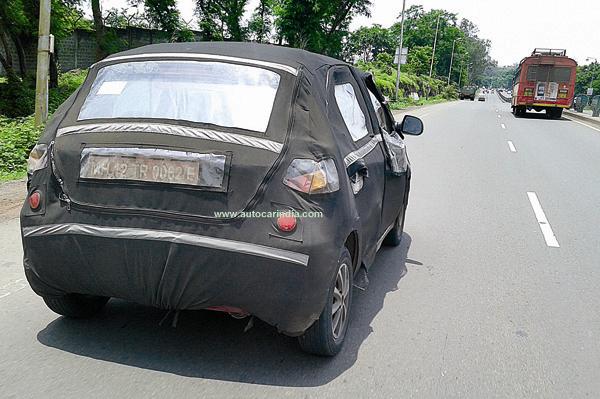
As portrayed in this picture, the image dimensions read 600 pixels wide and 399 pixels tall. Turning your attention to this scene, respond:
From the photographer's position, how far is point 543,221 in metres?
7.54

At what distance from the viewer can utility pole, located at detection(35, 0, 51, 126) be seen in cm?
1023

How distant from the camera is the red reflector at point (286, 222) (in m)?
2.98

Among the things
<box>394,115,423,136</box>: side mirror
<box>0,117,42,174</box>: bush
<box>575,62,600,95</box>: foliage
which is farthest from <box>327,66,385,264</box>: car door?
<box>575,62,600,95</box>: foliage

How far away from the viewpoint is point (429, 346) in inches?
146

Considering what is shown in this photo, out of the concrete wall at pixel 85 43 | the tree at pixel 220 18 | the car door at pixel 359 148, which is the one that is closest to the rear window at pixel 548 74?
the tree at pixel 220 18

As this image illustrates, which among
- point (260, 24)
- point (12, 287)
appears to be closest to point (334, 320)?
point (12, 287)

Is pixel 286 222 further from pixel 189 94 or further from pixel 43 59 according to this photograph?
pixel 43 59

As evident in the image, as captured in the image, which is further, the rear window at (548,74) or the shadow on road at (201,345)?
the rear window at (548,74)

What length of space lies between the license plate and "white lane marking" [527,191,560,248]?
184 inches

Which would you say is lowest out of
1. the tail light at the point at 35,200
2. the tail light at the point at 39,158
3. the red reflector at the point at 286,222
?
the tail light at the point at 35,200

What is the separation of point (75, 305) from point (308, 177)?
1.72 m

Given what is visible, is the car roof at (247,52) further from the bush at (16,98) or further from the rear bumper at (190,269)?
the bush at (16,98)

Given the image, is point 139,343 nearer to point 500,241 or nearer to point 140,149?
point 140,149

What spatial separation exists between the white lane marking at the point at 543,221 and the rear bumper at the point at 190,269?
4326mm
